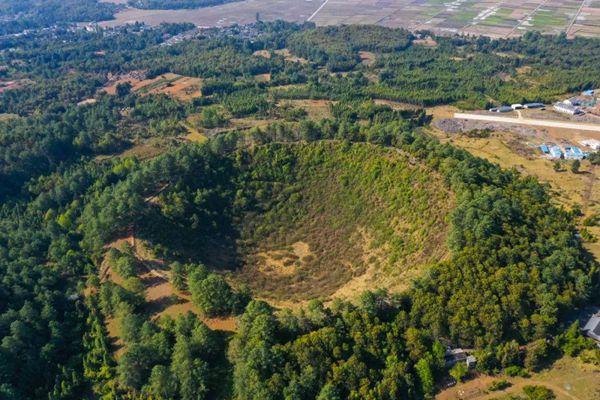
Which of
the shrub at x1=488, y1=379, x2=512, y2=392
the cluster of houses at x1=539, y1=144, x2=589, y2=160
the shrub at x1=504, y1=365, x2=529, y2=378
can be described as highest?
the cluster of houses at x1=539, y1=144, x2=589, y2=160

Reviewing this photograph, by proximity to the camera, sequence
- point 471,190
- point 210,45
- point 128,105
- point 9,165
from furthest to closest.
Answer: point 210,45
point 128,105
point 9,165
point 471,190

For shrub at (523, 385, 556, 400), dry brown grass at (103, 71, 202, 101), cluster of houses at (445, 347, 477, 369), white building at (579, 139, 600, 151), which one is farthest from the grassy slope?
dry brown grass at (103, 71, 202, 101)

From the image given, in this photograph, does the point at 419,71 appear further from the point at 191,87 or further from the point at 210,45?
the point at 210,45

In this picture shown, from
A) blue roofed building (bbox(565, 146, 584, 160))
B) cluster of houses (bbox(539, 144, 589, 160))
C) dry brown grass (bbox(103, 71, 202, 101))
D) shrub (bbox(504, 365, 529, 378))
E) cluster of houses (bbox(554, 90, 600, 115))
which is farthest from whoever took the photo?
dry brown grass (bbox(103, 71, 202, 101))

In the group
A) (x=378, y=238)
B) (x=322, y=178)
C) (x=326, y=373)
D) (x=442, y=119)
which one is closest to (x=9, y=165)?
(x=322, y=178)

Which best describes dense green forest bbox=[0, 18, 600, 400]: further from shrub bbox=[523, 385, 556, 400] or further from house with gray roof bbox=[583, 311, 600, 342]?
shrub bbox=[523, 385, 556, 400]

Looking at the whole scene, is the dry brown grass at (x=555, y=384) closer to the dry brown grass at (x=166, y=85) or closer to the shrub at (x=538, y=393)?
the shrub at (x=538, y=393)
